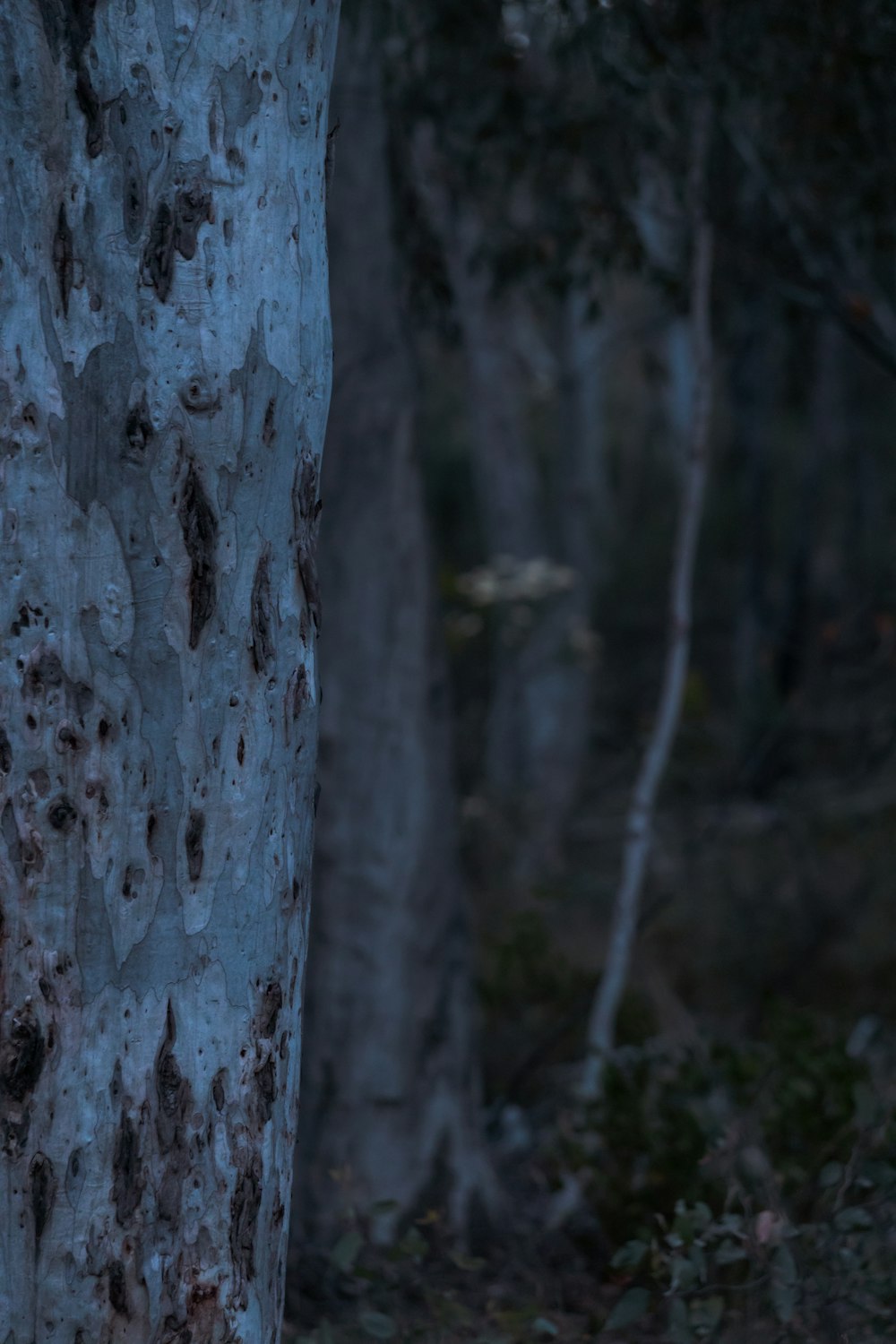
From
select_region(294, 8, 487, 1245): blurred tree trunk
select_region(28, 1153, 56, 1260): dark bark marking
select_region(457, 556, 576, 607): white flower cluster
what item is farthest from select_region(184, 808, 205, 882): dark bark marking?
select_region(457, 556, 576, 607): white flower cluster

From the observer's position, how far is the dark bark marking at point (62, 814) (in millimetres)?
1688

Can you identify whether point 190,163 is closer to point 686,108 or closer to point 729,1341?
point 729,1341

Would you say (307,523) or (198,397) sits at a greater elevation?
(198,397)

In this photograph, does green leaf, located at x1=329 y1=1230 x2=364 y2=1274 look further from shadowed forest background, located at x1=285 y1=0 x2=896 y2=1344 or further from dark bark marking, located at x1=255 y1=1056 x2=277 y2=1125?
dark bark marking, located at x1=255 y1=1056 x2=277 y2=1125

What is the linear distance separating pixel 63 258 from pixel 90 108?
193 millimetres

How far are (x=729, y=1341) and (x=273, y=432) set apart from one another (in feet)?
6.37

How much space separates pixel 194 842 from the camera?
175 cm

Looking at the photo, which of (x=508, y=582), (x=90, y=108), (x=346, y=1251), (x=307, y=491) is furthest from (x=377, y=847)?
(x=508, y=582)

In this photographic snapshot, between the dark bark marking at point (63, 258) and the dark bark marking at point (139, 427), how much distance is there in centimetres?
15

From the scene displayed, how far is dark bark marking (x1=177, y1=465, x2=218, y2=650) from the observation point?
5.67 ft

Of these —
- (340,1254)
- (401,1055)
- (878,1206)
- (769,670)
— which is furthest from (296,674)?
(769,670)

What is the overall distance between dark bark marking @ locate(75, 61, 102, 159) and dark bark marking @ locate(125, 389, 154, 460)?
A: 32 centimetres

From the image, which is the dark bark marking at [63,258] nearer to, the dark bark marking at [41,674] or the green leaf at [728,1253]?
the dark bark marking at [41,674]

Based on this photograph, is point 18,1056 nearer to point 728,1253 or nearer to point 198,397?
point 198,397
